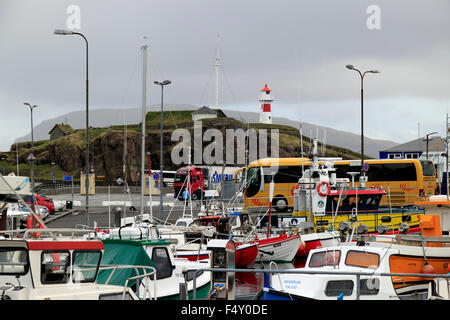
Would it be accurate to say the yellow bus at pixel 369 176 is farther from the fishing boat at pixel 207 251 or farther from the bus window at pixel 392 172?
the fishing boat at pixel 207 251

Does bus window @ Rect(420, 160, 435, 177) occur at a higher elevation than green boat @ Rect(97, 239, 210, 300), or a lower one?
higher

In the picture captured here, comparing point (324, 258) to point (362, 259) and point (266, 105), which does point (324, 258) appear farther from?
point (266, 105)

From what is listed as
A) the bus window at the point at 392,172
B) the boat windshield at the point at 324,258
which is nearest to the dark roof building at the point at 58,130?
the bus window at the point at 392,172

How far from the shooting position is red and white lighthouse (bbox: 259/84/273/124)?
130 metres

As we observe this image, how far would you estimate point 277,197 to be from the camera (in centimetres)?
4612

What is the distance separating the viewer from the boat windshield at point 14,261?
11.2 meters

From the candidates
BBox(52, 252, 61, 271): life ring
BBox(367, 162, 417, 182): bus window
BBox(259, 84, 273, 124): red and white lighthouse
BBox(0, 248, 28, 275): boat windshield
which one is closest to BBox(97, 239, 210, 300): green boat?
BBox(52, 252, 61, 271): life ring

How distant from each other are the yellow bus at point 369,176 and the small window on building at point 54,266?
35.7m

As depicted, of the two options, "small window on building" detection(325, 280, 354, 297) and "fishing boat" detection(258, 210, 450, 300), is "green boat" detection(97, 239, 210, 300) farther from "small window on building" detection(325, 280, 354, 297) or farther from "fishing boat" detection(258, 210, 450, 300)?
"small window on building" detection(325, 280, 354, 297)

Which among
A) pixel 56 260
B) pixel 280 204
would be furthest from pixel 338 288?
pixel 280 204

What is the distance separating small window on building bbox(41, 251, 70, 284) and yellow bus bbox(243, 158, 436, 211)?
35.7m

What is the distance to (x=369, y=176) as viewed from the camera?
5034 cm

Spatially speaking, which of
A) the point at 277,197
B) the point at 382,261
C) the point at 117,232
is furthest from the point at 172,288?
the point at 277,197
